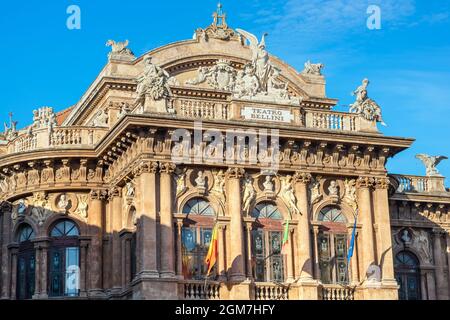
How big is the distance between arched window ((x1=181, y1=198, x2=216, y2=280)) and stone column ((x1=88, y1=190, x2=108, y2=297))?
4201mm

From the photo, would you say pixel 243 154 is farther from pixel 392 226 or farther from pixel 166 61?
pixel 392 226

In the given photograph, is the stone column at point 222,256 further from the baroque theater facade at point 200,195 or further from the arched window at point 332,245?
the arched window at point 332,245

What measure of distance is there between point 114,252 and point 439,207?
14.6 metres

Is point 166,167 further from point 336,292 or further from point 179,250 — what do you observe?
point 336,292

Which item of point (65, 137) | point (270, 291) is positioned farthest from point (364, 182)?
point (65, 137)

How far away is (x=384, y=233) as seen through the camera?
35.7m

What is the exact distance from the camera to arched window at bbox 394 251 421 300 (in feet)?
135

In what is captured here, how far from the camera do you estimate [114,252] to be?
36.0 meters

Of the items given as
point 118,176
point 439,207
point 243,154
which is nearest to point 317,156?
point 243,154

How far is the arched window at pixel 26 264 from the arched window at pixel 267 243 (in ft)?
26.9

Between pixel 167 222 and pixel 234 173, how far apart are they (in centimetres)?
290

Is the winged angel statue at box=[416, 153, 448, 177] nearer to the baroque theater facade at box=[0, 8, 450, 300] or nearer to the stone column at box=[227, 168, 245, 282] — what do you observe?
the baroque theater facade at box=[0, 8, 450, 300]
